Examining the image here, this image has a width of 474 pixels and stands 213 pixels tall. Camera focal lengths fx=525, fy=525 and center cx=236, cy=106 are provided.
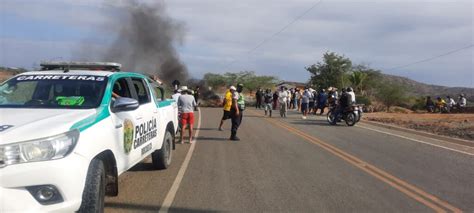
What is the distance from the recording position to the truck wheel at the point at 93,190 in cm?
504

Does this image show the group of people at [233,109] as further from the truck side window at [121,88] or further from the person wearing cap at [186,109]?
the truck side window at [121,88]

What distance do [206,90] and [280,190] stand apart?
43.1 m

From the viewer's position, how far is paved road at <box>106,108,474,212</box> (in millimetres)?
6970

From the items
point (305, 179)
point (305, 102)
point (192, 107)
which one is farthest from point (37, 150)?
point (305, 102)

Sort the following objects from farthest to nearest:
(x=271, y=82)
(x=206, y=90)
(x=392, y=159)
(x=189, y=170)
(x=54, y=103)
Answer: (x=271, y=82) < (x=206, y=90) < (x=392, y=159) < (x=189, y=170) < (x=54, y=103)

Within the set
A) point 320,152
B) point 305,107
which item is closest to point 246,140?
point 320,152

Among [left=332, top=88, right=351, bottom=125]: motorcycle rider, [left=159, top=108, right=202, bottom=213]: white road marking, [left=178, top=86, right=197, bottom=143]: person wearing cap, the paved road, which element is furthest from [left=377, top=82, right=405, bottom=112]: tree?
[left=159, top=108, right=202, bottom=213]: white road marking

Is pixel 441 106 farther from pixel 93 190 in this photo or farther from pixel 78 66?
pixel 93 190

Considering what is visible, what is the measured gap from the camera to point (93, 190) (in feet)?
16.8

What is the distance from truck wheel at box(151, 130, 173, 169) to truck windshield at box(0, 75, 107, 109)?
2.73m

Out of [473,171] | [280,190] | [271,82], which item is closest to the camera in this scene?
[280,190]

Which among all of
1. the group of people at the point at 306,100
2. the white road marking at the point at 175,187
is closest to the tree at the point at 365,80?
the group of people at the point at 306,100

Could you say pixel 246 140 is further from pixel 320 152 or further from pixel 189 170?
pixel 189 170

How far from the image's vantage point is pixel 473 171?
33.7ft
